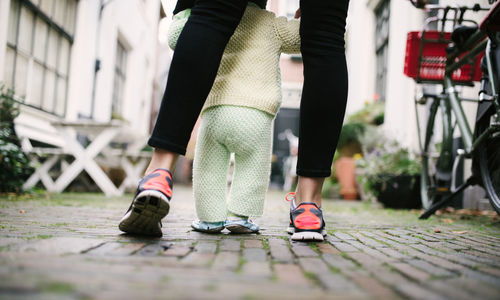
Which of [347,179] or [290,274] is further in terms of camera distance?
[347,179]

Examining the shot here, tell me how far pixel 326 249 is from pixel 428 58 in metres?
2.23

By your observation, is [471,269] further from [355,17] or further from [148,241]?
[355,17]

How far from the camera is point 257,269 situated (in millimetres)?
952

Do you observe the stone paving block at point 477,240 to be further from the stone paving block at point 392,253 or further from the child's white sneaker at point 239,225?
the child's white sneaker at point 239,225

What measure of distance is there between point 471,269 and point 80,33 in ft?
19.6

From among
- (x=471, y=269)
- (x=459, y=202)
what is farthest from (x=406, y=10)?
(x=471, y=269)

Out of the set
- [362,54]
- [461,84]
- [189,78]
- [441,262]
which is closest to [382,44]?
[362,54]

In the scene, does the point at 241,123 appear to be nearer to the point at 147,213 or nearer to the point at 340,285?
the point at 147,213

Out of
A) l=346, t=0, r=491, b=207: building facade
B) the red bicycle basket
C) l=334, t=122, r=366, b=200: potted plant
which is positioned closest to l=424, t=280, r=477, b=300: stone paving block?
the red bicycle basket

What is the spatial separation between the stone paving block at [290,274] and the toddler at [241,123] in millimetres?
592

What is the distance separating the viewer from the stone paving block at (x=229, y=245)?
1215 millimetres

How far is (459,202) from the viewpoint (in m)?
3.70

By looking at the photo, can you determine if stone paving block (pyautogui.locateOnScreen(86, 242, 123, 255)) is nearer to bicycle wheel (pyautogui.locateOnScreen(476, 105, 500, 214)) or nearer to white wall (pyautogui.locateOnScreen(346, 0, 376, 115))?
bicycle wheel (pyautogui.locateOnScreen(476, 105, 500, 214))

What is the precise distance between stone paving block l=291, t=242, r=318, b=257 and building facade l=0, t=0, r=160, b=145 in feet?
11.1
